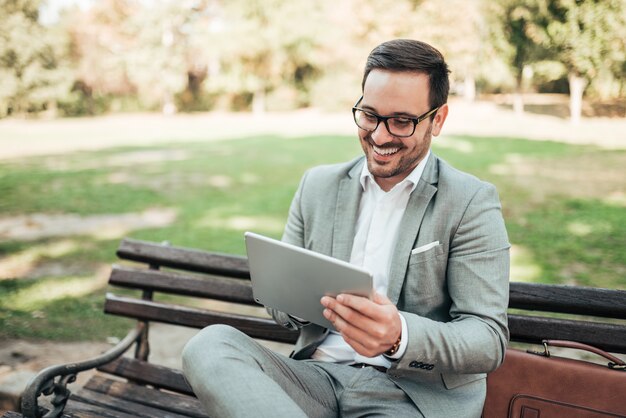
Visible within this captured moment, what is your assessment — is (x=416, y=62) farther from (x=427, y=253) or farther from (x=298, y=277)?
(x=298, y=277)

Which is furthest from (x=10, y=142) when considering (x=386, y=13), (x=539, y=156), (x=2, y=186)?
(x=539, y=156)

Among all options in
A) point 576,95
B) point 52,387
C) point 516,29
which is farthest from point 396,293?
point 576,95

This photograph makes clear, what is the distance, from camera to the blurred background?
6.50 metres

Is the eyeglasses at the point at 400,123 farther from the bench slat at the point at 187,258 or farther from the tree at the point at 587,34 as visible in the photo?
the tree at the point at 587,34

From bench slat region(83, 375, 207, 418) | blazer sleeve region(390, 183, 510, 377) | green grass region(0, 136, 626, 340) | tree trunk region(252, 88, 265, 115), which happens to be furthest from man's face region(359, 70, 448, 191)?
tree trunk region(252, 88, 265, 115)

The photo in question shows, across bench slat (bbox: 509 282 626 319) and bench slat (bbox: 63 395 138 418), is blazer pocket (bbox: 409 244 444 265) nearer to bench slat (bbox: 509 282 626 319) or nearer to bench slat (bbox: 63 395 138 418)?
bench slat (bbox: 509 282 626 319)

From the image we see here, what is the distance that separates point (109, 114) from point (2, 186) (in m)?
28.4

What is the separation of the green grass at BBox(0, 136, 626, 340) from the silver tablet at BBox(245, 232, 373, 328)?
318 cm

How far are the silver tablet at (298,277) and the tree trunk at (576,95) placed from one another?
14.7 meters

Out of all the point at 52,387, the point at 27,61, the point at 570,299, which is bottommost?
the point at 52,387

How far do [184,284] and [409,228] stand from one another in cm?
132

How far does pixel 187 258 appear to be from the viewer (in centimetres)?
295

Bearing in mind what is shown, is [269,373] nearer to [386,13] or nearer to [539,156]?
[539,156]

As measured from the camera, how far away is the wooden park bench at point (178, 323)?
92.3 inches
